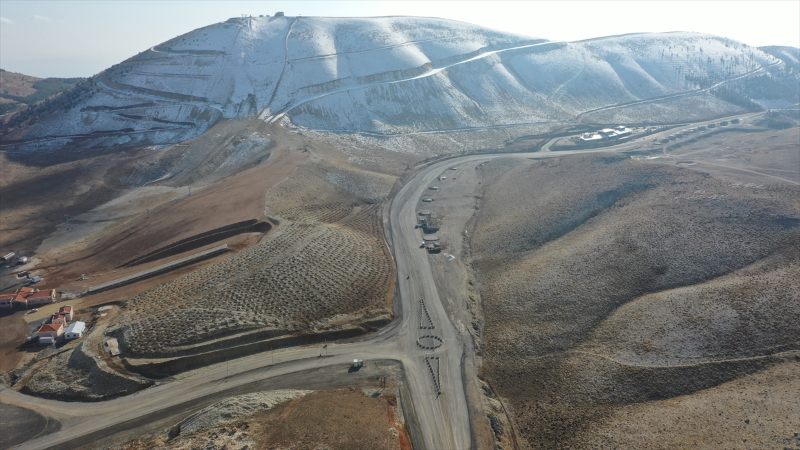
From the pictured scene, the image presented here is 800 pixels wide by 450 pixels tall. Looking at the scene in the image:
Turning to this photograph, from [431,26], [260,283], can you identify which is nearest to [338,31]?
[431,26]

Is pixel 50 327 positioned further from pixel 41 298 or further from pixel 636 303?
pixel 636 303

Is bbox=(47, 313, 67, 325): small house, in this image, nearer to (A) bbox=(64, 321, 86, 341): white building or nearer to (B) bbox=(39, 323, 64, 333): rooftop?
(B) bbox=(39, 323, 64, 333): rooftop

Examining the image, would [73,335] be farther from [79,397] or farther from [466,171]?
[466,171]

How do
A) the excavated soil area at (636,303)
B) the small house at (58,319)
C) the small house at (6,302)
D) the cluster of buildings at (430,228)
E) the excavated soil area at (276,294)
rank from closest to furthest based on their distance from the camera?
the excavated soil area at (636,303) < the excavated soil area at (276,294) < the small house at (58,319) < the small house at (6,302) < the cluster of buildings at (430,228)

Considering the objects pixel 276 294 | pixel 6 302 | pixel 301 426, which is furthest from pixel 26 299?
pixel 301 426

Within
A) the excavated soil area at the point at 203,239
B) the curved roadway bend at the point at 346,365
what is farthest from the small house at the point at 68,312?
the excavated soil area at the point at 203,239

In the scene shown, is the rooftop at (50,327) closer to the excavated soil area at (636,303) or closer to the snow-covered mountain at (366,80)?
the excavated soil area at (636,303)
